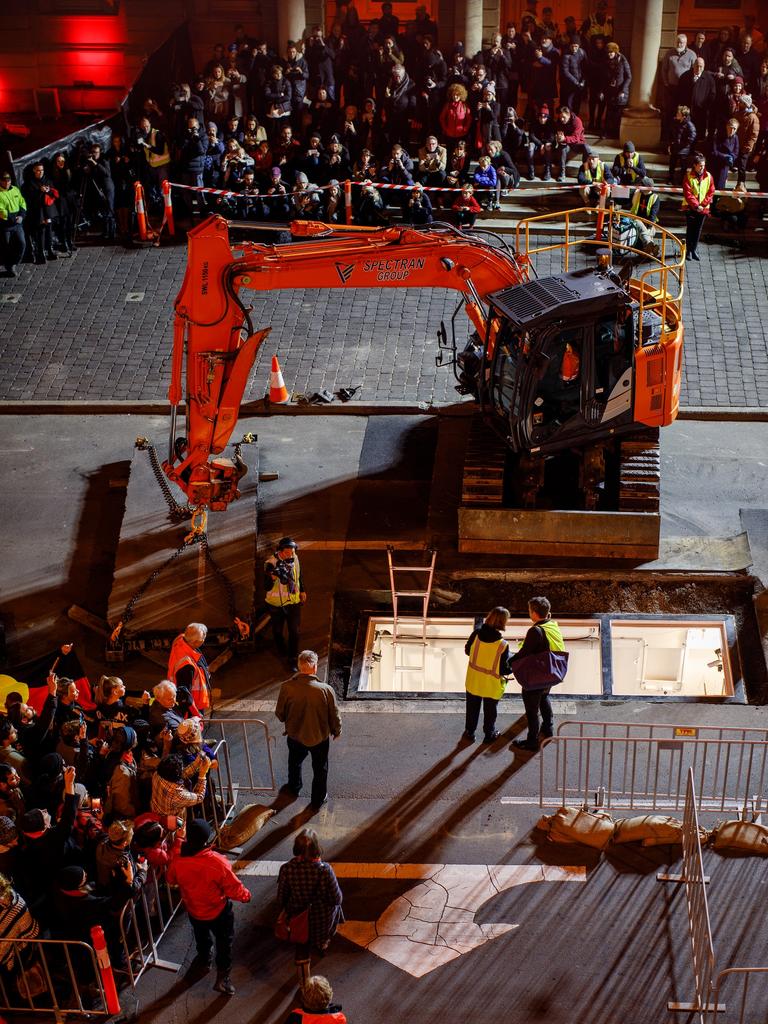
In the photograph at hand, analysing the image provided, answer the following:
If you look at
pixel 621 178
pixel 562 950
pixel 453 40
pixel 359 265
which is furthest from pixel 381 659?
pixel 453 40

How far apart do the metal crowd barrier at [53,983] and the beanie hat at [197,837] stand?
1.05 metres

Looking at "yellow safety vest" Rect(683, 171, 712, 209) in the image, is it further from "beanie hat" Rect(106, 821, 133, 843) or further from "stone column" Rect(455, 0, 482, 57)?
"beanie hat" Rect(106, 821, 133, 843)

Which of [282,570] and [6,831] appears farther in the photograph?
[282,570]

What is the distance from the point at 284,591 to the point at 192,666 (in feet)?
6.20

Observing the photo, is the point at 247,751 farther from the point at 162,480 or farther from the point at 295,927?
the point at 162,480

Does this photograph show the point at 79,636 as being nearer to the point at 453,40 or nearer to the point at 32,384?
the point at 32,384

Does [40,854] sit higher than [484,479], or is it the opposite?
[484,479]

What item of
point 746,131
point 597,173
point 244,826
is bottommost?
point 244,826

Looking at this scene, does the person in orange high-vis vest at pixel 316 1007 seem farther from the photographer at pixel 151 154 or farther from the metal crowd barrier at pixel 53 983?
the photographer at pixel 151 154

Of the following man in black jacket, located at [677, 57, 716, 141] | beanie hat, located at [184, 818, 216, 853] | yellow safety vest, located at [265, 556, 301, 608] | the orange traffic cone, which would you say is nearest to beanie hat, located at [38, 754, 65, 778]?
beanie hat, located at [184, 818, 216, 853]

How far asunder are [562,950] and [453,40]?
2273cm

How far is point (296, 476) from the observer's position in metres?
17.9

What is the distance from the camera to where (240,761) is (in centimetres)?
1298

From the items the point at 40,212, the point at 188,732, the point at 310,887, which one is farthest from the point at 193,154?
the point at 310,887
